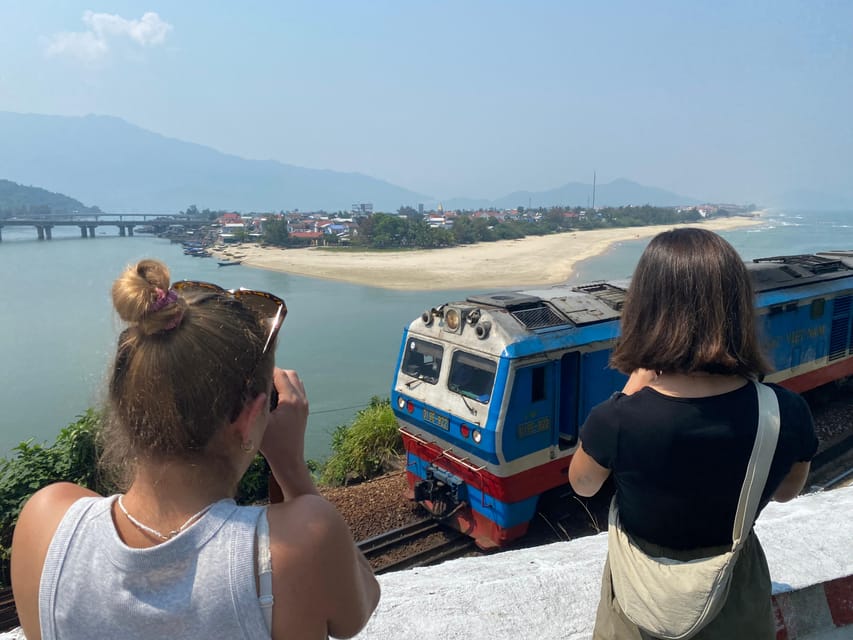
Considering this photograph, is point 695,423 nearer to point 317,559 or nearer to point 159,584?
point 317,559

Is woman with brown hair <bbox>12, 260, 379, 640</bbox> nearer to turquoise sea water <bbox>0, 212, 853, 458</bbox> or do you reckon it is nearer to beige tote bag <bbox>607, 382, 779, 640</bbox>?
turquoise sea water <bbox>0, 212, 853, 458</bbox>

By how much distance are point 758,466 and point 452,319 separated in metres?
5.18

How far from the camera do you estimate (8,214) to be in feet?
330

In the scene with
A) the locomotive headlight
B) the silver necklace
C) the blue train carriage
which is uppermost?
the silver necklace

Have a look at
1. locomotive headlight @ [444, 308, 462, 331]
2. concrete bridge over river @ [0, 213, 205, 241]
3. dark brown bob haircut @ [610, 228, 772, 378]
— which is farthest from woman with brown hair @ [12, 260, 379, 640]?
concrete bridge over river @ [0, 213, 205, 241]

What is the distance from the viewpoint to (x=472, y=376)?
6.49 meters

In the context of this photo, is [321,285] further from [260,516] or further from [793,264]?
[260,516]

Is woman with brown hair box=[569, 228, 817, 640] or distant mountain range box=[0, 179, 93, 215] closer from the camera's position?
woman with brown hair box=[569, 228, 817, 640]

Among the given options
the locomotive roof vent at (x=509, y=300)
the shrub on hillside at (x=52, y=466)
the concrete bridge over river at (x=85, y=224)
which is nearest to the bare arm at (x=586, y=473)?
the locomotive roof vent at (x=509, y=300)

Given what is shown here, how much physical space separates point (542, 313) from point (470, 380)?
1065 mm

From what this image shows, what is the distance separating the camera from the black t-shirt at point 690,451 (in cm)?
162

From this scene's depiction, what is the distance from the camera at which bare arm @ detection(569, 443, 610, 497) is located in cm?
179

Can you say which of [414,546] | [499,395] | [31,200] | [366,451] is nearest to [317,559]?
[499,395]

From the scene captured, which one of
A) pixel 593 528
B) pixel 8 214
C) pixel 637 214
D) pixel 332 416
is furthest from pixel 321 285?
pixel 637 214
